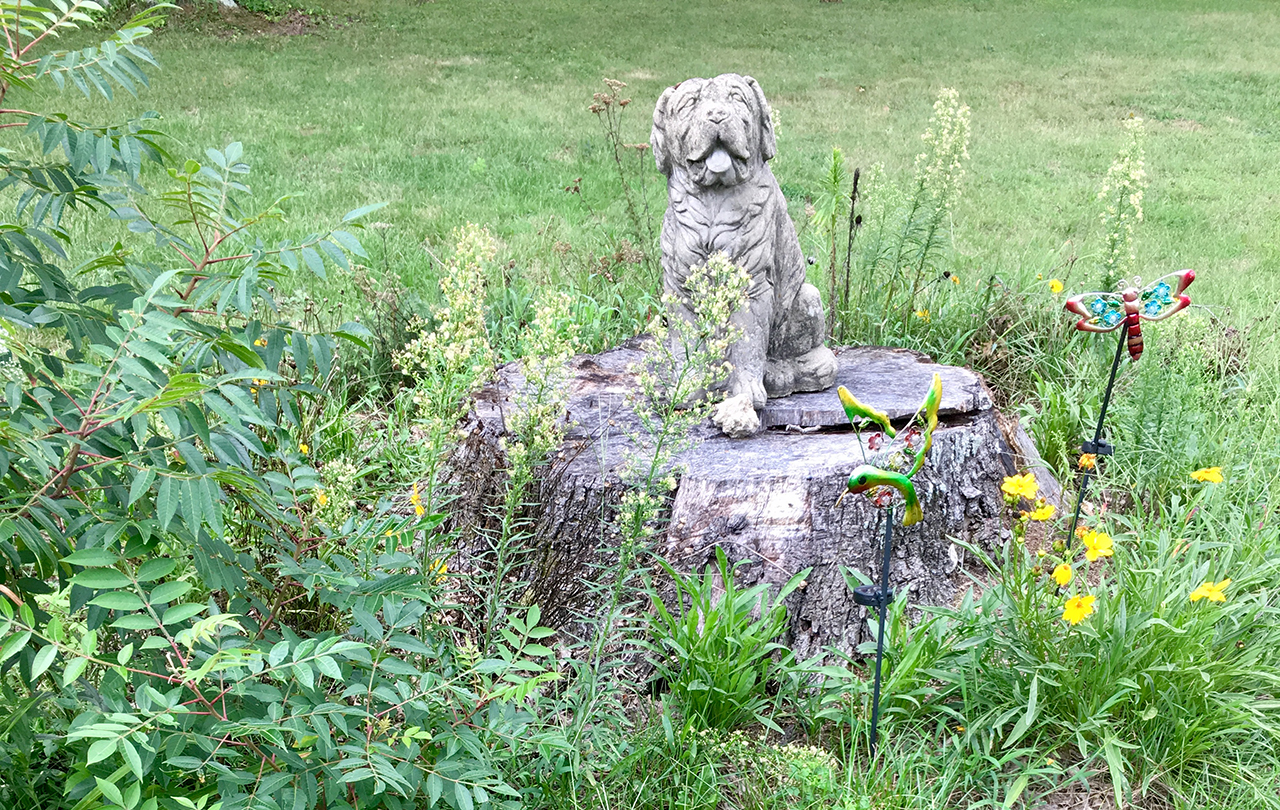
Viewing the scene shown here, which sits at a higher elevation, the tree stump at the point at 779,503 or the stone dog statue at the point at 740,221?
the stone dog statue at the point at 740,221

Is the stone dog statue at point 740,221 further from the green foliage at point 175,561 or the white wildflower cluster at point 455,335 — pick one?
the green foliage at point 175,561

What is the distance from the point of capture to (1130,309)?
300cm

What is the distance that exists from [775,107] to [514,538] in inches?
364

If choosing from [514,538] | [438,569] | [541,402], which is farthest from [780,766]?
Result: [541,402]

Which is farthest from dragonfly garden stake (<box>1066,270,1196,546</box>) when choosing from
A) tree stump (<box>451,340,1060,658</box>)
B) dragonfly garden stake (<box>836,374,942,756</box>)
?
dragonfly garden stake (<box>836,374,942,756</box>)

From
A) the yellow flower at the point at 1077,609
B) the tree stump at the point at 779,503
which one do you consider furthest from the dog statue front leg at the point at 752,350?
the yellow flower at the point at 1077,609

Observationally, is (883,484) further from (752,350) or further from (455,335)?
(455,335)

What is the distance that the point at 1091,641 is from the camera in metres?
2.78

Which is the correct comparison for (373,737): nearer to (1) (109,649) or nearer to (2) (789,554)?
(1) (109,649)

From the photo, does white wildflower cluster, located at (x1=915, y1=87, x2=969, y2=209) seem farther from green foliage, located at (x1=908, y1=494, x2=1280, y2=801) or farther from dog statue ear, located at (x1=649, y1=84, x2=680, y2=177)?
green foliage, located at (x1=908, y1=494, x2=1280, y2=801)

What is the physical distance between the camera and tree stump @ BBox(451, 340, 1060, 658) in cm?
310

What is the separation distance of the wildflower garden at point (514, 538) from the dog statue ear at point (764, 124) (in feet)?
1.85

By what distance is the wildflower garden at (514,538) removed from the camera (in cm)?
177

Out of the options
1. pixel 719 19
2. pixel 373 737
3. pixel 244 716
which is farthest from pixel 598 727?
A: pixel 719 19
